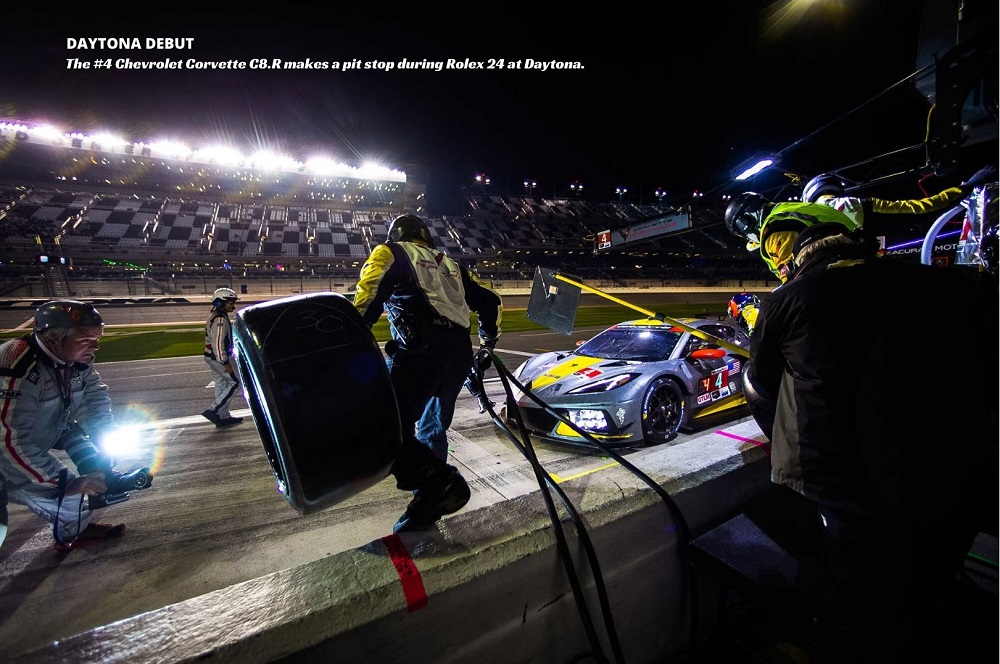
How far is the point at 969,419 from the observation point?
1211mm

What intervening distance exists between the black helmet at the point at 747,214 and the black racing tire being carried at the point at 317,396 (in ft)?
10.9

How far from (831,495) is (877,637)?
42 centimetres

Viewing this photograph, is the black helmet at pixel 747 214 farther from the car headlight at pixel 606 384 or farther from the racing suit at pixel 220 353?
the racing suit at pixel 220 353

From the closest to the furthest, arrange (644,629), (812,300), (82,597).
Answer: (812,300) < (644,629) < (82,597)

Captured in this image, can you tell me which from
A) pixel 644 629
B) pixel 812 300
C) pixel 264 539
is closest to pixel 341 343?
pixel 812 300

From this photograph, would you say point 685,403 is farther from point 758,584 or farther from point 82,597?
point 82,597

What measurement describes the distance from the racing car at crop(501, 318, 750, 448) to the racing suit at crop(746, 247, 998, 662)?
2.41 meters

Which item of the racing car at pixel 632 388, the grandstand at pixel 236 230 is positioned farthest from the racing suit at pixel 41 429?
the grandstand at pixel 236 230

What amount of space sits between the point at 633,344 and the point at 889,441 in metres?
4.33

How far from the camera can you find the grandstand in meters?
30.4

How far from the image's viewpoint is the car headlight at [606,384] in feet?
14.4

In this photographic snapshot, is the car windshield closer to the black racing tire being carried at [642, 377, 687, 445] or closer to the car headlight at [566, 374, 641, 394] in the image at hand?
the black racing tire being carried at [642, 377, 687, 445]

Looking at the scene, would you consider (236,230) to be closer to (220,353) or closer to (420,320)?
(220,353)

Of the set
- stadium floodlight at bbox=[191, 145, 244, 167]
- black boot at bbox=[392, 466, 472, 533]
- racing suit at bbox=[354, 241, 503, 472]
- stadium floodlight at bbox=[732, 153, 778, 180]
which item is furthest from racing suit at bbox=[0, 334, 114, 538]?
stadium floodlight at bbox=[191, 145, 244, 167]
